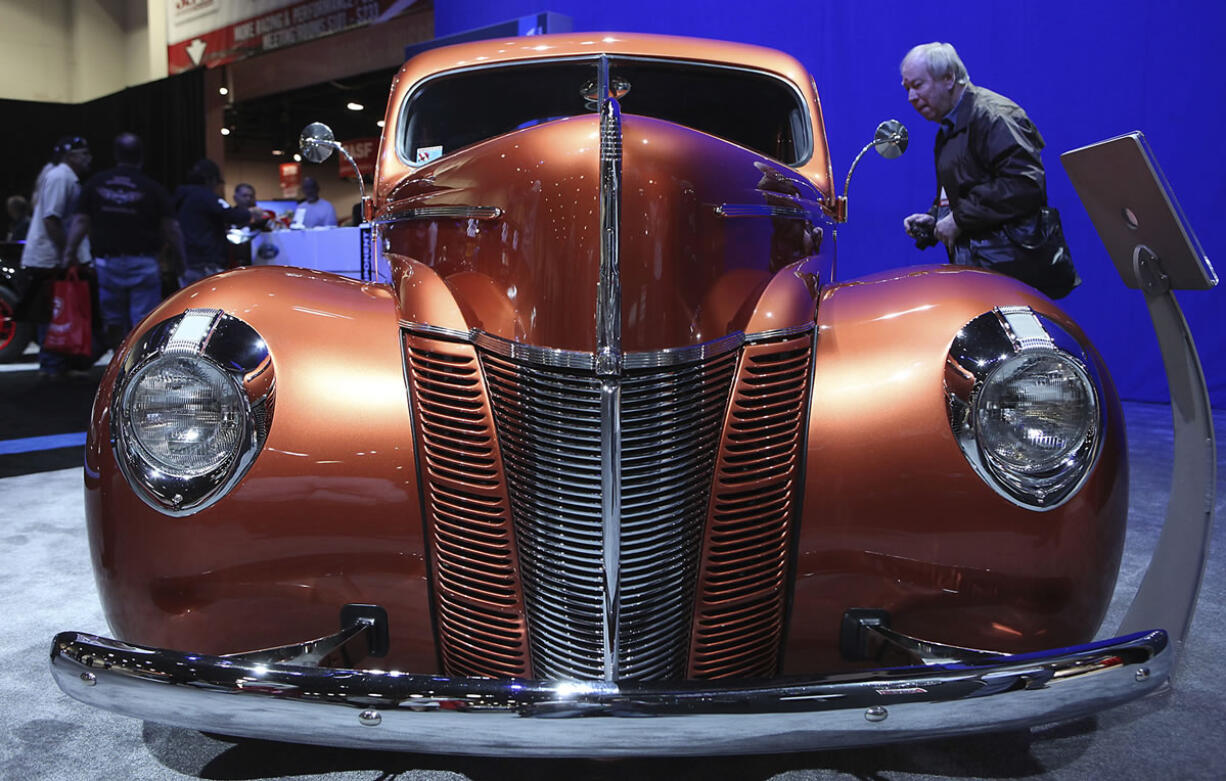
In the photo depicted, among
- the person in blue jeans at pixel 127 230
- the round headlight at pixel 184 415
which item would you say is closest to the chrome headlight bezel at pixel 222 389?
the round headlight at pixel 184 415

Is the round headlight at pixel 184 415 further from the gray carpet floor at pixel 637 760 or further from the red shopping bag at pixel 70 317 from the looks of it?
the red shopping bag at pixel 70 317

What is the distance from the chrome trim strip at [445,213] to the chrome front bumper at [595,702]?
0.75 meters

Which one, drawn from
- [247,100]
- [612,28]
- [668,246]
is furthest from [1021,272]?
[247,100]

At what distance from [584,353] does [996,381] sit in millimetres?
661

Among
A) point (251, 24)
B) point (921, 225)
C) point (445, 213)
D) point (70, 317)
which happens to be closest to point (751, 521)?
point (445, 213)

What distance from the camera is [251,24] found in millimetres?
11859

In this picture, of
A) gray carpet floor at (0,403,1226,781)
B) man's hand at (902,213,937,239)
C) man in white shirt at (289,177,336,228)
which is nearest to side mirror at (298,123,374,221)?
gray carpet floor at (0,403,1226,781)

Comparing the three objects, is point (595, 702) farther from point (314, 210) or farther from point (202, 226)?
point (314, 210)

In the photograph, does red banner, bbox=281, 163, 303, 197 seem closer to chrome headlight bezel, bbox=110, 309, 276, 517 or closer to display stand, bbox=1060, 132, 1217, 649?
chrome headlight bezel, bbox=110, 309, 276, 517

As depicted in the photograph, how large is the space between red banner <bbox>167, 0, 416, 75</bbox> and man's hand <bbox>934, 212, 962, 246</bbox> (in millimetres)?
8270

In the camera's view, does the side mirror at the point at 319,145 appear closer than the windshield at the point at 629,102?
Yes

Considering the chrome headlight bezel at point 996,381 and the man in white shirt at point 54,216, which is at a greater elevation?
the man in white shirt at point 54,216

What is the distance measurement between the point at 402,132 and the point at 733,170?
50.1 inches

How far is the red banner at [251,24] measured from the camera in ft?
34.0
